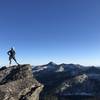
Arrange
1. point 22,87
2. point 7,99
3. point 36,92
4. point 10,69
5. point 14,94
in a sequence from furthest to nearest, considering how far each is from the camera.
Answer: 1. point 10,69
2. point 36,92
3. point 22,87
4. point 14,94
5. point 7,99

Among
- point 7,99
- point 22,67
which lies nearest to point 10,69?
point 22,67

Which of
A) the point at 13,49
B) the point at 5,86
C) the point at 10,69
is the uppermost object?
the point at 13,49

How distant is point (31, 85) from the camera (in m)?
41.8

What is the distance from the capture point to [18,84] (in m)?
39.7

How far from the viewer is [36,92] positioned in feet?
141

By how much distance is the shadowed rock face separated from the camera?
3619 centimetres

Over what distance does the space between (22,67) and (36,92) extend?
6827 mm

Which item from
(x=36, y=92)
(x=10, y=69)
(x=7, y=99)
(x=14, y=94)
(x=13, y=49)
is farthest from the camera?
(x=13, y=49)

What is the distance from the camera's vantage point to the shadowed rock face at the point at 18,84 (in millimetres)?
36188

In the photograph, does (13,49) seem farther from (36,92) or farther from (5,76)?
(36,92)

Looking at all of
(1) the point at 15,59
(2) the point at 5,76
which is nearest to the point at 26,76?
(2) the point at 5,76

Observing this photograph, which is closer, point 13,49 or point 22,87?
point 22,87

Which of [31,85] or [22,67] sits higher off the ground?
[22,67]

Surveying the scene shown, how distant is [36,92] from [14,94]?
711 centimetres
